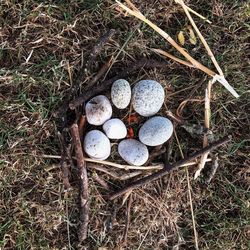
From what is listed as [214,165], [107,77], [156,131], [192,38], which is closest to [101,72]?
[107,77]

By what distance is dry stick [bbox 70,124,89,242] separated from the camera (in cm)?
215

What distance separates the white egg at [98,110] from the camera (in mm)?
2168

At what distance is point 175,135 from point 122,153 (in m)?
0.29

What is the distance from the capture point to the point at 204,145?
236 cm

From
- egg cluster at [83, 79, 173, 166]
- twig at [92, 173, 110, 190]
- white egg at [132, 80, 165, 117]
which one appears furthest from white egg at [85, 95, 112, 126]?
twig at [92, 173, 110, 190]

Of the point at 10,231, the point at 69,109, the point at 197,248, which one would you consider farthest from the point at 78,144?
the point at 197,248

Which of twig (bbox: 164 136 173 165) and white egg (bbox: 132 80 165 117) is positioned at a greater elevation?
white egg (bbox: 132 80 165 117)

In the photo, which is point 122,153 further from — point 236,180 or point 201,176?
point 236,180

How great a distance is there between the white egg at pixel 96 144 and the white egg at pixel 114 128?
28mm

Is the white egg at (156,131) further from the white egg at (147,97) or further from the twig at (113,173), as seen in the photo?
the twig at (113,173)

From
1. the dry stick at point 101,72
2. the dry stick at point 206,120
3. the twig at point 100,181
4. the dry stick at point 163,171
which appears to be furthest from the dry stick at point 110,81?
the dry stick at point 163,171

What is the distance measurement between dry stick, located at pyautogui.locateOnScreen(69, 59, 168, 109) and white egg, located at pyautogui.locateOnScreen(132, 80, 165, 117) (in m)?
0.10

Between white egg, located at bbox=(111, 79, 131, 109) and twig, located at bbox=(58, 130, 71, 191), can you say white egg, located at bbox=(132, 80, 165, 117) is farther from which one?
twig, located at bbox=(58, 130, 71, 191)

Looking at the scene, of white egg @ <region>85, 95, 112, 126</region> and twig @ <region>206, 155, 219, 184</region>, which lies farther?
twig @ <region>206, 155, 219, 184</region>
